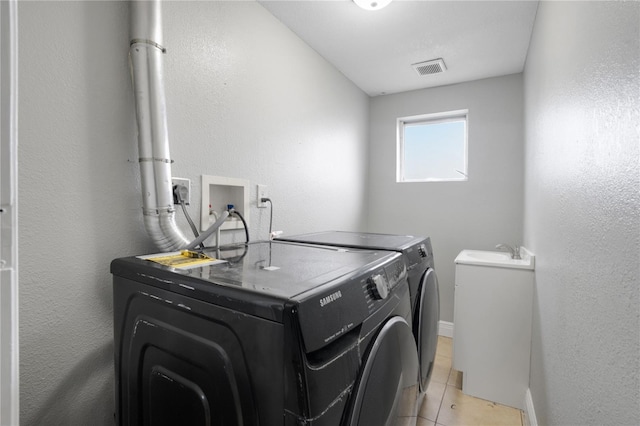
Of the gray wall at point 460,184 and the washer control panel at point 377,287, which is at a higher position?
the gray wall at point 460,184

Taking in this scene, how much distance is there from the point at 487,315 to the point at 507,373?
1.17 ft

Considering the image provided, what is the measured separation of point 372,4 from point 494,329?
81.3 inches

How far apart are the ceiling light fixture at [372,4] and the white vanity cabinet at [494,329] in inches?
64.2

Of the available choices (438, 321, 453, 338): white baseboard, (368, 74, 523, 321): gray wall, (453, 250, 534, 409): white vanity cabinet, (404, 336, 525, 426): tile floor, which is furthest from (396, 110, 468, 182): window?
(404, 336, 525, 426): tile floor

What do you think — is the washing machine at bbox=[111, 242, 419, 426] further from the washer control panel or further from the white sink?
the white sink

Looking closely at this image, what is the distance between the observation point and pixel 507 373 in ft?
6.21

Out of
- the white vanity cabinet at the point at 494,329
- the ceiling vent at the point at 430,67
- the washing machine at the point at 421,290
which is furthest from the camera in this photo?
the ceiling vent at the point at 430,67

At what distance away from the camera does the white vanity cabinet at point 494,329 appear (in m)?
1.86

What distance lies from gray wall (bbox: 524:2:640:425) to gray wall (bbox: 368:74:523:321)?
1.23m

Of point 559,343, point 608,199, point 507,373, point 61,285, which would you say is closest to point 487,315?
point 507,373

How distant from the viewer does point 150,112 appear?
106 centimetres

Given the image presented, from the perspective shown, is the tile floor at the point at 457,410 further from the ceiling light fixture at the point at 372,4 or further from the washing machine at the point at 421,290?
the ceiling light fixture at the point at 372,4

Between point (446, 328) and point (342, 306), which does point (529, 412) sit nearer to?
point (446, 328)

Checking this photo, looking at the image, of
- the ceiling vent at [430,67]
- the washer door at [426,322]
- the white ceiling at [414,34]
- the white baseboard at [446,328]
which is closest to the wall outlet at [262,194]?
the washer door at [426,322]
